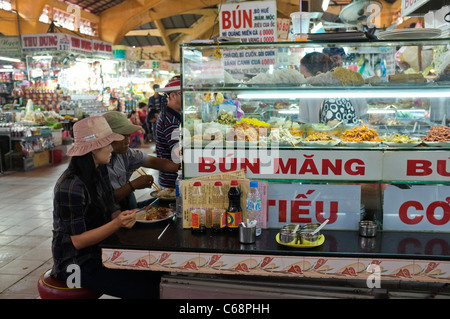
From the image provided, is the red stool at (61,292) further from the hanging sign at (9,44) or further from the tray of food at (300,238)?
the hanging sign at (9,44)

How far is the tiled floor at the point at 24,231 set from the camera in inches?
150

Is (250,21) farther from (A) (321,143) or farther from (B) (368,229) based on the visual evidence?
(B) (368,229)

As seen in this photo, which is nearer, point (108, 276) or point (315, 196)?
point (108, 276)

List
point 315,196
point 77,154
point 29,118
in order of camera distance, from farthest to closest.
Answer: point 29,118
point 315,196
point 77,154

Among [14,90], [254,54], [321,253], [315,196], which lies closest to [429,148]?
[315,196]

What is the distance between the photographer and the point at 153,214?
2826 millimetres

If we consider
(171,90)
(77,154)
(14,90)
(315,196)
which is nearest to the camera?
(77,154)

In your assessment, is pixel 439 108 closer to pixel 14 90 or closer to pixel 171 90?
pixel 171 90

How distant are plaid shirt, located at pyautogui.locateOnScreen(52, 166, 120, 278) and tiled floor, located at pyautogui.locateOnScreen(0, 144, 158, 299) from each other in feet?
4.26

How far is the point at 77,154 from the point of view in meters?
2.50

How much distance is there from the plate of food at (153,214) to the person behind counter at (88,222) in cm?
23

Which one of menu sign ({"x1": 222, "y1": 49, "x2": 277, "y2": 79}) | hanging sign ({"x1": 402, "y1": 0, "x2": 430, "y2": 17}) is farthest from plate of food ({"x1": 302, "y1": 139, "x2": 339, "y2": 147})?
hanging sign ({"x1": 402, "y1": 0, "x2": 430, "y2": 17})

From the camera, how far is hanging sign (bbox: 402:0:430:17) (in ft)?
13.2

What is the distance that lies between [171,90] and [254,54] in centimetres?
134
